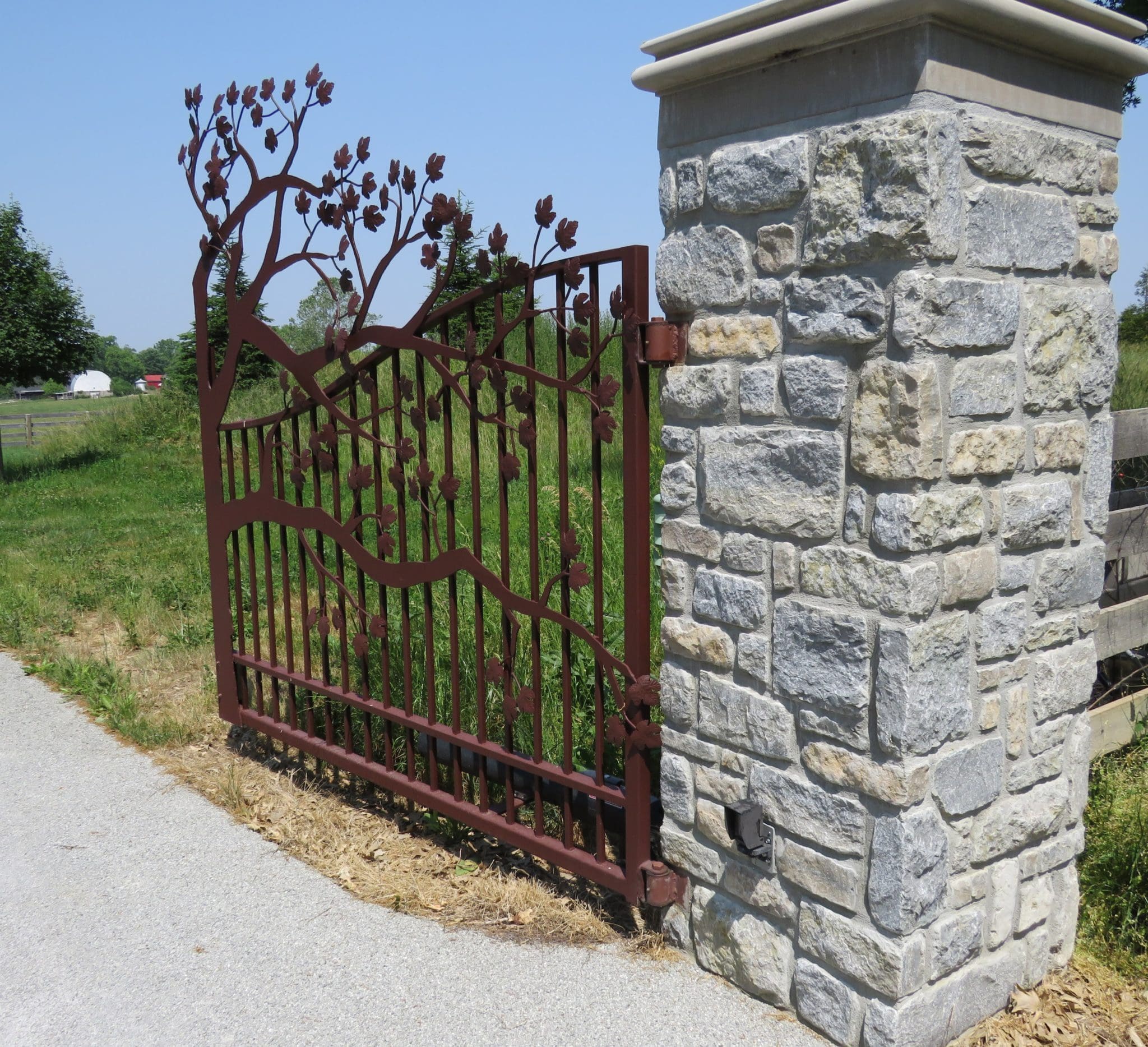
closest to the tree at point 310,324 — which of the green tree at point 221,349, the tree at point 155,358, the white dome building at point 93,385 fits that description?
the green tree at point 221,349

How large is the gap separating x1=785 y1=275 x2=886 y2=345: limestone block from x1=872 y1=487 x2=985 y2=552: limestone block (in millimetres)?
371

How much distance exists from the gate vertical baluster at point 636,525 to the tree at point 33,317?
16.1 m

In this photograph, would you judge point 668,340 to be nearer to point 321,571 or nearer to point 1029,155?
point 1029,155

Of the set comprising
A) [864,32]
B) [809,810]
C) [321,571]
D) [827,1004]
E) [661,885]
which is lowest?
[827,1004]

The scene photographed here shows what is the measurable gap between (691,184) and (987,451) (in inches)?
40.4

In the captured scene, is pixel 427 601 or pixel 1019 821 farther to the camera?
pixel 427 601

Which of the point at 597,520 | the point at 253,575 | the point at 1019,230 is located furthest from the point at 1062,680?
the point at 253,575

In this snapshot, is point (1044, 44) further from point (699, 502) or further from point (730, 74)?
point (699, 502)

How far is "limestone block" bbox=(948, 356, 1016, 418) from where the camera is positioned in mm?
2363

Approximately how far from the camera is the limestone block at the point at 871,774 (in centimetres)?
241

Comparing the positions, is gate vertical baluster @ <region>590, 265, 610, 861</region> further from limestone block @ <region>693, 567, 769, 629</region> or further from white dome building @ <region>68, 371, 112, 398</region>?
white dome building @ <region>68, 371, 112, 398</region>

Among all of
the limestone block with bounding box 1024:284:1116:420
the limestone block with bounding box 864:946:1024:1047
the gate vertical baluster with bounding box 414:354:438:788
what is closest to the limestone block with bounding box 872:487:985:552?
the limestone block with bounding box 1024:284:1116:420

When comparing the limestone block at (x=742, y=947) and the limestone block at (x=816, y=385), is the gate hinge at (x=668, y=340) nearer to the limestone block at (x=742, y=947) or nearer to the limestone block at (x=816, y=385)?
the limestone block at (x=816, y=385)

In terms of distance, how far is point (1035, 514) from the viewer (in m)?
2.61
